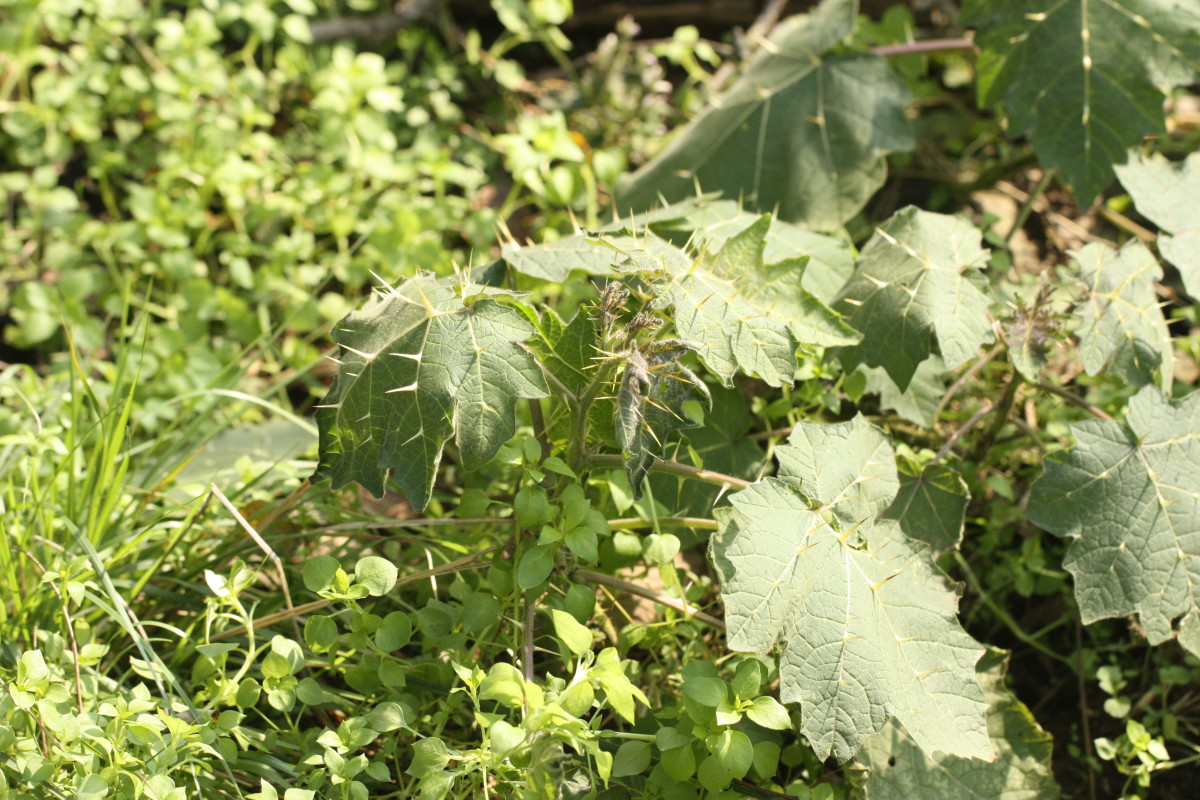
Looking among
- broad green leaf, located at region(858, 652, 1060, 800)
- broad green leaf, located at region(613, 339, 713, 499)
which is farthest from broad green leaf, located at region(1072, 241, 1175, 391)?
broad green leaf, located at region(613, 339, 713, 499)

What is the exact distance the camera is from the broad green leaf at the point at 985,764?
176cm

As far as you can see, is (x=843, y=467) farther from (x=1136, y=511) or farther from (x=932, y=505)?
(x=1136, y=511)

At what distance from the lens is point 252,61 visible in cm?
351

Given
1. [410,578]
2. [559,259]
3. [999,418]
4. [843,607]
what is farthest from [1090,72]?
[410,578]

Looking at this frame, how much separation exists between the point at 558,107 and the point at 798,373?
1.96 m

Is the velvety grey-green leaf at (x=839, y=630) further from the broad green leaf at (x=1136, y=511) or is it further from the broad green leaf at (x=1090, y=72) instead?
the broad green leaf at (x=1090, y=72)

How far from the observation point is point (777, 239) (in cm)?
221

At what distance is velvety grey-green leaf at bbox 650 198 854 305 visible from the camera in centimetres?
214

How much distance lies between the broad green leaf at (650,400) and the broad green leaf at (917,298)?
515 millimetres

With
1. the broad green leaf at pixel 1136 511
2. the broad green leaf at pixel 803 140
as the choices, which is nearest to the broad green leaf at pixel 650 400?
the broad green leaf at pixel 1136 511

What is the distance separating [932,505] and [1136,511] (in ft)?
1.20

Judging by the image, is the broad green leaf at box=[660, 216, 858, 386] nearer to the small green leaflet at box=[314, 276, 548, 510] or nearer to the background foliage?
the background foliage

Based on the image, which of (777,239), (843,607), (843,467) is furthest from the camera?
(777,239)

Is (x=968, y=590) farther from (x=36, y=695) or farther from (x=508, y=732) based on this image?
(x=36, y=695)
